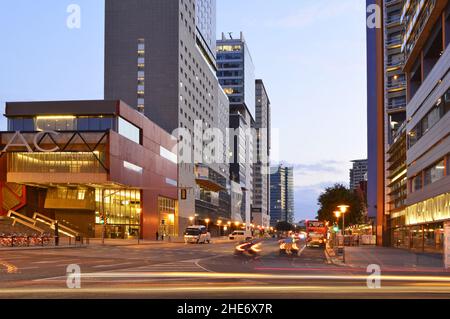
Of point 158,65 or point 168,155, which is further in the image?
point 158,65

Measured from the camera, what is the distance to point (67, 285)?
19609 mm

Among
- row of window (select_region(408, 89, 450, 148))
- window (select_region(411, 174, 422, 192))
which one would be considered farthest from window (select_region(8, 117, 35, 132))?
window (select_region(411, 174, 422, 192))

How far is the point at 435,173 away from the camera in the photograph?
62.5 meters

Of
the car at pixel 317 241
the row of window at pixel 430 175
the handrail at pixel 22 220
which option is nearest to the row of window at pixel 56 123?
the handrail at pixel 22 220

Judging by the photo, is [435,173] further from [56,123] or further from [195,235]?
[56,123]

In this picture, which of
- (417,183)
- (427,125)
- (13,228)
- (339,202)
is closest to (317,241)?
(417,183)

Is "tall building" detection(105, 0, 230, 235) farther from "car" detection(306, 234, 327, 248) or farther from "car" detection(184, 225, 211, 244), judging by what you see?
"car" detection(306, 234, 327, 248)

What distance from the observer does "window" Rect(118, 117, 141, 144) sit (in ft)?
307

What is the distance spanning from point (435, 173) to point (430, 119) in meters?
5.83

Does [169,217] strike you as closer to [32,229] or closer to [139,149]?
[139,149]

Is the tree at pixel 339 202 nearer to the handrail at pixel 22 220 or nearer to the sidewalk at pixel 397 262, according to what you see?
the handrail at pixel 22 220
